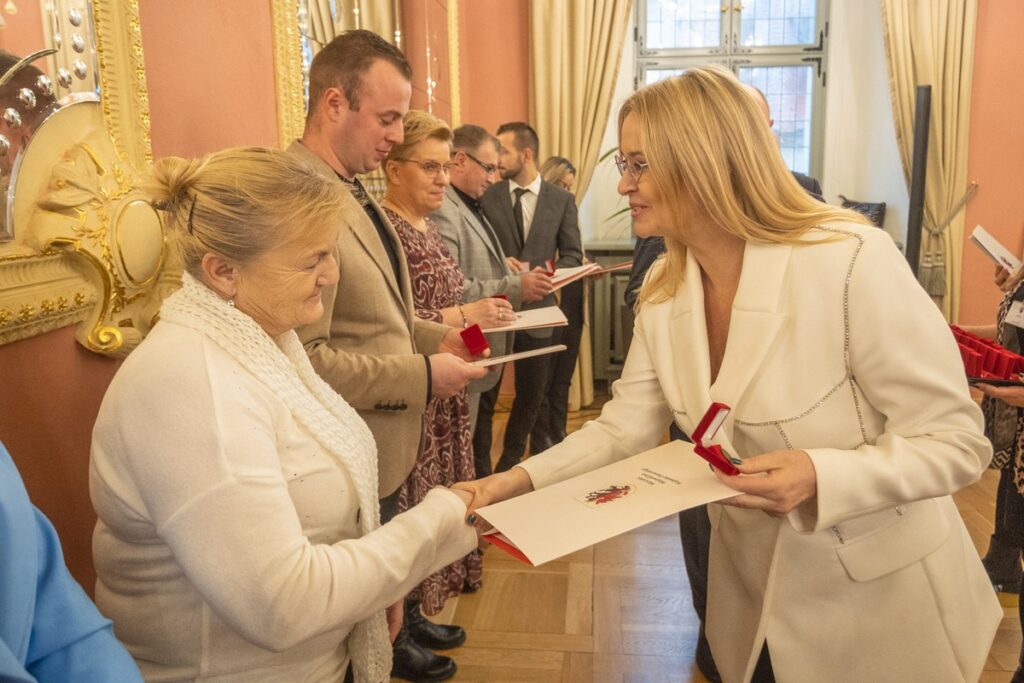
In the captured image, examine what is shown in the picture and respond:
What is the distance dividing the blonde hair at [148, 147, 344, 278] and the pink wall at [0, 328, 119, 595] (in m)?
0.38

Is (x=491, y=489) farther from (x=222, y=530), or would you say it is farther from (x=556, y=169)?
(x=556, y=169)

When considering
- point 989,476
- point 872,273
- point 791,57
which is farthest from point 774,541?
point 791,57

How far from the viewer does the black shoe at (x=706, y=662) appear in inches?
101

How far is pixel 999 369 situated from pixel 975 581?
3.01ft

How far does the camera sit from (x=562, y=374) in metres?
4.70

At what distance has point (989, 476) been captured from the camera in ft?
14.5

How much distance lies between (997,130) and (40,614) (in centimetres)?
623

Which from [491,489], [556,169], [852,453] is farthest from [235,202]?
[556,169]

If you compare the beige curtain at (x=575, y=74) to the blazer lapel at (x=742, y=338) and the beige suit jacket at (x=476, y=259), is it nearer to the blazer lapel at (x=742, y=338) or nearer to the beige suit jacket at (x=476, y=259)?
the beige suit jacket at (x=476, y=259)

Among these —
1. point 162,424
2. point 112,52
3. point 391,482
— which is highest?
point 112,52

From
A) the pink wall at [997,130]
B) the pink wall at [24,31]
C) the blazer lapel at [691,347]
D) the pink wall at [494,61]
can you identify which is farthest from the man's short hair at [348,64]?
the pink wall at [997,130]

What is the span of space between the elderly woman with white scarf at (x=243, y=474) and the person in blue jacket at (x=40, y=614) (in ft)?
0.42

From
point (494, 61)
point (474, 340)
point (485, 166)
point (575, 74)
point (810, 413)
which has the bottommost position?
point (474, 340)

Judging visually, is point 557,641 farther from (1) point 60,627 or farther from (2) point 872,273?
(1) point 60,627
